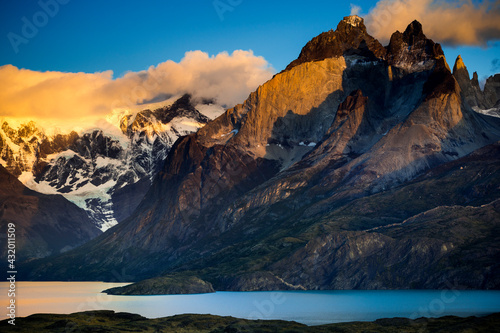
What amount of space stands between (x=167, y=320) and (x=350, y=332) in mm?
45539

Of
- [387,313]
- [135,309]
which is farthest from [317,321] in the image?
[135,309]

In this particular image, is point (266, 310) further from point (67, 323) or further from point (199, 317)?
point (67, 323)

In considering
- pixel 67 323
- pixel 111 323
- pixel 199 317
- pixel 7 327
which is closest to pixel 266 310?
pixel 199 317

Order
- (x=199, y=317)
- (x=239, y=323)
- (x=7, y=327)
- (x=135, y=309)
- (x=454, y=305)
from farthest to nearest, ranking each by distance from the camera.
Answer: (x=135, y=309) → (x=454, y=305) → (x=199, y=317) → (x=239, y=323) → (x=7, y=327)

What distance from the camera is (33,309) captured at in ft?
643

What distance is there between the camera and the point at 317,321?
15900 cm

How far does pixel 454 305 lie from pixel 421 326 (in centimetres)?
4159

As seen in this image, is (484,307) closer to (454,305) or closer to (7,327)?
(454,305)

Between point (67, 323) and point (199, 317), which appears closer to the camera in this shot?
point (67, 323)

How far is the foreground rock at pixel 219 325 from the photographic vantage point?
5413 inches

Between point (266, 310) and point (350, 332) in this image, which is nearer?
point (350, 332)

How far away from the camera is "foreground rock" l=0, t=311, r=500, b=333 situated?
138 m

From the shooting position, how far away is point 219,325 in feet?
500

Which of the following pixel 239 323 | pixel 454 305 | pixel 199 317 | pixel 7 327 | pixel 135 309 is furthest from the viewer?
pixel 135 309
